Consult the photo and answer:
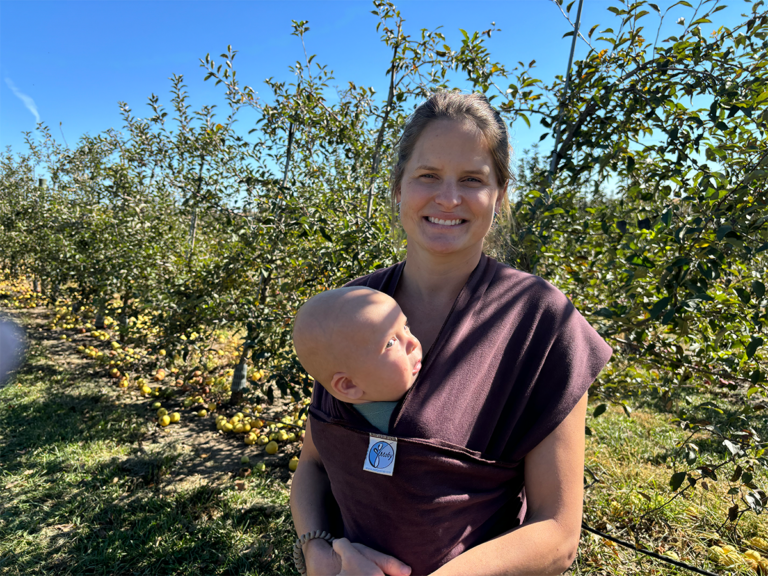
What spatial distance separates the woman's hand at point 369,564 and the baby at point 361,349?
287 mm

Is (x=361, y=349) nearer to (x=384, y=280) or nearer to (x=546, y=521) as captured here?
(x=384, y=280)

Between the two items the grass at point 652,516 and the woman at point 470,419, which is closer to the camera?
the woman at point 470,419

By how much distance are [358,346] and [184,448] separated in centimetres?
359

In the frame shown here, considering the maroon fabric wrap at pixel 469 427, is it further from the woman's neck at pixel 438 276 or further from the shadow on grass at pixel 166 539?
the shadow on grass at pixel 166 539

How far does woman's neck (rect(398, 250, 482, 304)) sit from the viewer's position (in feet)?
4.22

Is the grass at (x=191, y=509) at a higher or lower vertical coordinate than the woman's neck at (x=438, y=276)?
lower

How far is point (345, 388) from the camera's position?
1.14 metres

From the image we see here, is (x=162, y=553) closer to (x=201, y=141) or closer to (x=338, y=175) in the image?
(x=201, y=141)

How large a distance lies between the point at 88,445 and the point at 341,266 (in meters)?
2.97

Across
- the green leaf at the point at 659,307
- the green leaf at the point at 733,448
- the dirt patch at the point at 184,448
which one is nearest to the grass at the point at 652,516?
the green leaf at the point at 733,448

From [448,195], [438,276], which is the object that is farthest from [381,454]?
[448,195]

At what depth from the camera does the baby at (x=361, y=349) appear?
3.56 ft

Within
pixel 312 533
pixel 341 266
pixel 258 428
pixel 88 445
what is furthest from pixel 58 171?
pixel 312 533

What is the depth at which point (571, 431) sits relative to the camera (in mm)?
1015
